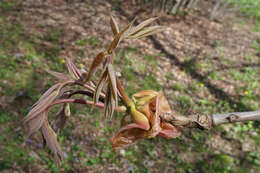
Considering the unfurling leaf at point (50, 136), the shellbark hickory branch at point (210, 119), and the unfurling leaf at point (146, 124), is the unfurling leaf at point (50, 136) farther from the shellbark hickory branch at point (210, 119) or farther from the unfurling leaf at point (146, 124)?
the shellbark hickory branch at point (210, 119)

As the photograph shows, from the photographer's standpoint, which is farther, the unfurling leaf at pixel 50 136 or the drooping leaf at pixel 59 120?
the drooping leaf at pixel 59 120

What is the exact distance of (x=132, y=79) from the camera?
3.57m

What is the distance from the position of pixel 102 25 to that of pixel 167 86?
77.7 inches

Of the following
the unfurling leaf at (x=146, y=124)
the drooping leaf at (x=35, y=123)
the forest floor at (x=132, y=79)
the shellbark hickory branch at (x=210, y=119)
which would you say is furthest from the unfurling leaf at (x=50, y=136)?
the forest floor at (x=132, y=79)

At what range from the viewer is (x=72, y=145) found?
2709 mm

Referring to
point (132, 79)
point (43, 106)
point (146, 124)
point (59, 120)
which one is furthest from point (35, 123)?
point (132, 79)

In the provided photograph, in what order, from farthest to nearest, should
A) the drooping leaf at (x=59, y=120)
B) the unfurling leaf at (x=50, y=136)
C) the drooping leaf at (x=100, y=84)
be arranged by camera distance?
the drooping leaf at (x=59, y=120) → the unfurling leaf at (x=50, y=136) → the drooping leaf at (x=100, y=84)

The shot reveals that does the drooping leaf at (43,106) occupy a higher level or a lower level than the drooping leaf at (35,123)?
higher

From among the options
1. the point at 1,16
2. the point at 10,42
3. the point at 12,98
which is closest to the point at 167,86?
the point at 12,98

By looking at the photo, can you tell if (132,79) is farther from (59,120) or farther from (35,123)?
(35,123)

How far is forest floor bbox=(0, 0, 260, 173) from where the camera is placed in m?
2.69

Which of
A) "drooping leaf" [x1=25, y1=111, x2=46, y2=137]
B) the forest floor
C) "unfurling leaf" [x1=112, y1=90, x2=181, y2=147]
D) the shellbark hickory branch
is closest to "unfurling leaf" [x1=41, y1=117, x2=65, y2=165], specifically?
"drooping leaf" [x1=25, y1=111, x2=46, y2=137]

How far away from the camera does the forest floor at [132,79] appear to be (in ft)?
8.81

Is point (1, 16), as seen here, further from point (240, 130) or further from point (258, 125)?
point (258, 125)
